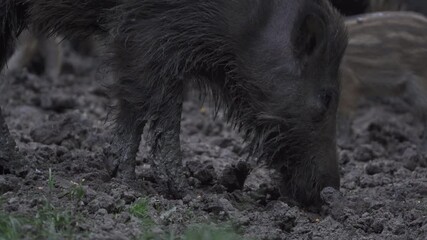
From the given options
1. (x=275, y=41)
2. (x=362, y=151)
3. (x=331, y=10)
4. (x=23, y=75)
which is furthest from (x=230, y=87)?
(x=23, y=75)

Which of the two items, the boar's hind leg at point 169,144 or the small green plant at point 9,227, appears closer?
the small green plant at point 9,227

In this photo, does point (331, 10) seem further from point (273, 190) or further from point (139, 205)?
point (139, 205)

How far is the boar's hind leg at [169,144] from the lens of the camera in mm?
5723

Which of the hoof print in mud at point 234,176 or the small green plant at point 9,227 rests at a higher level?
the small green plant at point 9,227

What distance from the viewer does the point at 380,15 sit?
33.0 ft

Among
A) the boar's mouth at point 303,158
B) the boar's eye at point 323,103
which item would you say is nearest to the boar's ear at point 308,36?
the boar's eye at point 323,103

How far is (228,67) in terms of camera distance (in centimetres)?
599

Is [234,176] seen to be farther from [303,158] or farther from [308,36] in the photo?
[308,36]

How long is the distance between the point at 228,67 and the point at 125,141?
2.50 ft

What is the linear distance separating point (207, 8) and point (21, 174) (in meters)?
1.43

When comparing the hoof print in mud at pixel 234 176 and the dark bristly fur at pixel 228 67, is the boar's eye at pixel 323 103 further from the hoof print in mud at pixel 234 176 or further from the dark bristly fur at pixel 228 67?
the hoof print in mud at pixel 234 176

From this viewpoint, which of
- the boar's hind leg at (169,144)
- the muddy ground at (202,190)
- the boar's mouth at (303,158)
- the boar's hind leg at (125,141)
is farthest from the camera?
the boar's mouth at (303,158)

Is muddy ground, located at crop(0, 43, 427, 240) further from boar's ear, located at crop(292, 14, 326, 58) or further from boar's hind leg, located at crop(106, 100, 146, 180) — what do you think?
boar's ear, located at crop(292, 14, 326, 58)

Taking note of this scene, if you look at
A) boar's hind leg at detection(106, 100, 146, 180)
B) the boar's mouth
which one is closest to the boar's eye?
the boar's mouth
